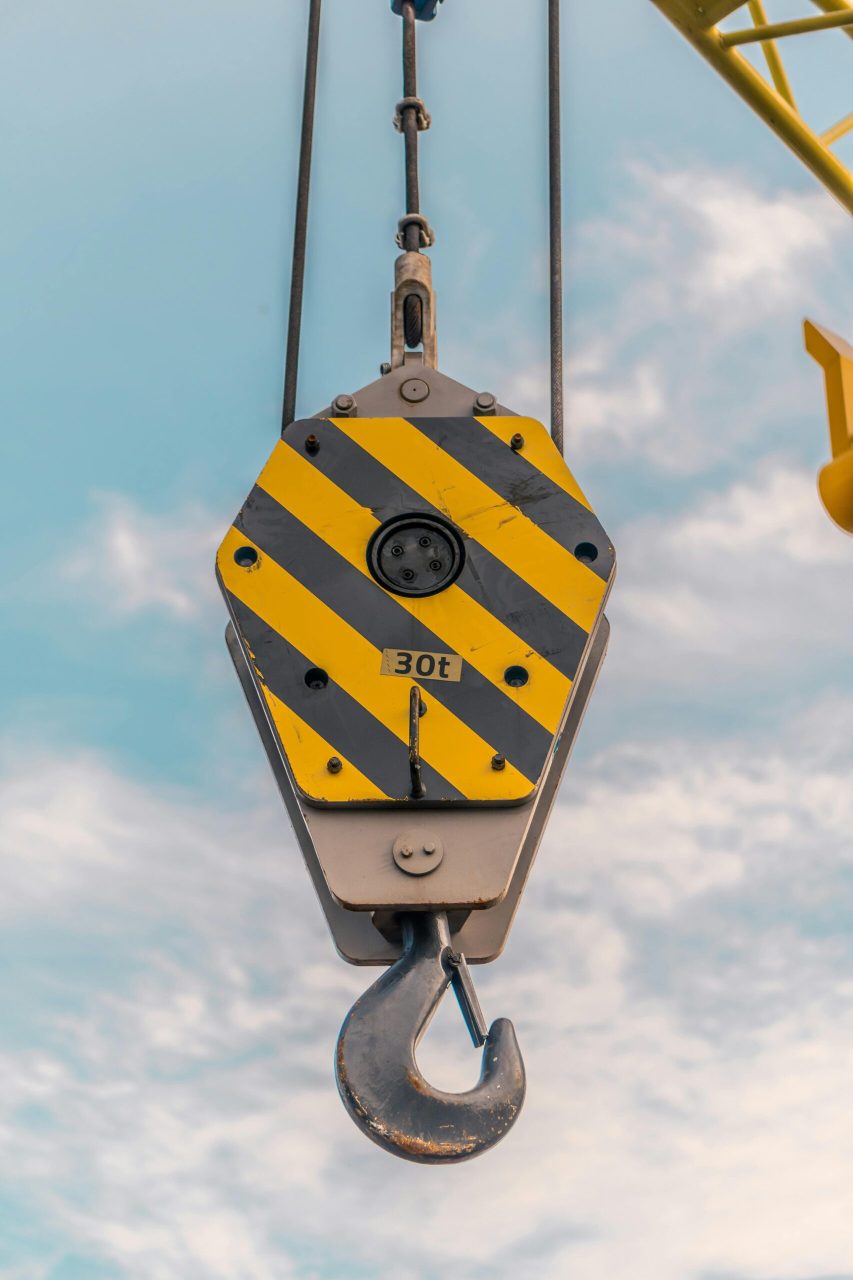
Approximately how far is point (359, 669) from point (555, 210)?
1.27 meters

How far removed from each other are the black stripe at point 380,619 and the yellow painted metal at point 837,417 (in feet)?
2.10

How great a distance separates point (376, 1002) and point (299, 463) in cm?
111

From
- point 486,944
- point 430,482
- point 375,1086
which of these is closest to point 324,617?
point 430,482

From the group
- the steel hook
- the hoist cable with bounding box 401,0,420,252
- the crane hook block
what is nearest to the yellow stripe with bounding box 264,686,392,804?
the steel hook

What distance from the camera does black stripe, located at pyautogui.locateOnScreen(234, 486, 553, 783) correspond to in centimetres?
270

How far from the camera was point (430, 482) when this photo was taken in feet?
9.63

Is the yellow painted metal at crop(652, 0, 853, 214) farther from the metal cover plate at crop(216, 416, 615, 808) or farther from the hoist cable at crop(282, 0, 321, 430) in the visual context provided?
the metal cover plate at crop(216, 416, 615, 808)

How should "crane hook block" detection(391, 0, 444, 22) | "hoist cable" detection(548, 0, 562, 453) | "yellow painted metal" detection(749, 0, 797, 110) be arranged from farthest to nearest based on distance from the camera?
"yellow painted metal" detection(749, 0, 797, 110), "crane hook block" detection(391, 0, 444, 22), "hoist cable" detection(548, 0, 562, 453)

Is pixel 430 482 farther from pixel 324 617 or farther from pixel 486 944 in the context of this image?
pixel 486 944

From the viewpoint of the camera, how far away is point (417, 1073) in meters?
2.32

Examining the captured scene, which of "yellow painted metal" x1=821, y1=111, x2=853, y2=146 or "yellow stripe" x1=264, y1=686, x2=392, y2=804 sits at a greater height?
"yellow painted metal" x1=821, y1=111, x2=853, y2=146

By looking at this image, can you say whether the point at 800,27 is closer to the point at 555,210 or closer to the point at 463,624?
the point at 555,210

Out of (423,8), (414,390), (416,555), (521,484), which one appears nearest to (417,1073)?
(416,555)

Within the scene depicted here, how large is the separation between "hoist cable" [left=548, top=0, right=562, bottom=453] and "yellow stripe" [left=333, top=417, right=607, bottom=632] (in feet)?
0.91
